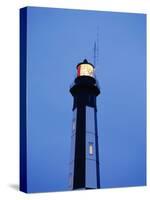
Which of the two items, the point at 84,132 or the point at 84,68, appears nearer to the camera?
the point at 84,68

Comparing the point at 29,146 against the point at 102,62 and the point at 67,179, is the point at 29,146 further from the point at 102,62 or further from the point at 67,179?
the point at 102,62

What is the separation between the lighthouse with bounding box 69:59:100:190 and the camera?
8.55m

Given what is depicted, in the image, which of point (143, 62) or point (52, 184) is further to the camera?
point (143, 62)

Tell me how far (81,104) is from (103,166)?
2.71ft

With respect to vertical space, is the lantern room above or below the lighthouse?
above

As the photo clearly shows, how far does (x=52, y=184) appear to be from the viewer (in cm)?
838

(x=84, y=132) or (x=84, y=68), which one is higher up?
(x=84, y=68)

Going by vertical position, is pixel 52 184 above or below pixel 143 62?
below

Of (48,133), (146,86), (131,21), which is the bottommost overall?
(48,133)

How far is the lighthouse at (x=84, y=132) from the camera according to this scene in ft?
28.1

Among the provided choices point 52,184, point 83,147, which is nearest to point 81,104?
point 83,147

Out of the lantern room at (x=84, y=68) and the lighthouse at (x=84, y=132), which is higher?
the lantern room at (x=84, y=68)

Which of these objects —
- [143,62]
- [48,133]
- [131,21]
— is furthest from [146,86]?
[48,133]

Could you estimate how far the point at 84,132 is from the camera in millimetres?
8719
